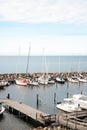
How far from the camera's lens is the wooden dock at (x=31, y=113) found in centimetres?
4037

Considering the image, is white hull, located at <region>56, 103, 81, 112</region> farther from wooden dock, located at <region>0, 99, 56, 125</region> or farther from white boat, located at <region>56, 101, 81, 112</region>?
wooden dock, located at <region>0, 99, 56, 125</region>

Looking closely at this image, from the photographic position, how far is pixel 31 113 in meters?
44.2

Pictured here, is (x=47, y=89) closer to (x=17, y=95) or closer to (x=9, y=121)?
(x=17, y=95)

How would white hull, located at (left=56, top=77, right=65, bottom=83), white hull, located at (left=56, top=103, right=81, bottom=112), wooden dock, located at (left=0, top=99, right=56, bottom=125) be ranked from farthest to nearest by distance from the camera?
white hull, located at (left=56, top=77, right=65, bottom=83)
white hull, located at (left=56, top=103, right=81, bottom=112)
wooden dock, located at (left=0, top=99, right=56, bottom=125)

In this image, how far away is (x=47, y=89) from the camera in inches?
3132

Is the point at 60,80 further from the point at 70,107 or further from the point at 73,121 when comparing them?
the point at 73,121

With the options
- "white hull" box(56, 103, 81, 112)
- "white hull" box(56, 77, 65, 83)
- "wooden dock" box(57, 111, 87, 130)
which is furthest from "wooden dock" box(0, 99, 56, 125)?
"white hull" box(56, 77, 65, 83)

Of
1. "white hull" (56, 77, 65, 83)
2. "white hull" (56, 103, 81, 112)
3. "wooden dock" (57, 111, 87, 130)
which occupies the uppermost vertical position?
"white hull" (56, 77, 65, 83)

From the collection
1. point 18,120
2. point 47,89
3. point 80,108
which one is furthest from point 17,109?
point 47,89

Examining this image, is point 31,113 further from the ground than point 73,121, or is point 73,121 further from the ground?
point 31,113

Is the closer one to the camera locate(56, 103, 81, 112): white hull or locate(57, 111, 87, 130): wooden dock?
locate(57, 111, 87, 130): wooden dock

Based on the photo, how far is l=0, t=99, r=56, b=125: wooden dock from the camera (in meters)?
40.4

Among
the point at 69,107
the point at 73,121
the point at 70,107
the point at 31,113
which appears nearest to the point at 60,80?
the point at 69,107

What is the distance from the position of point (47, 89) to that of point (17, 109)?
32308 millimetres
